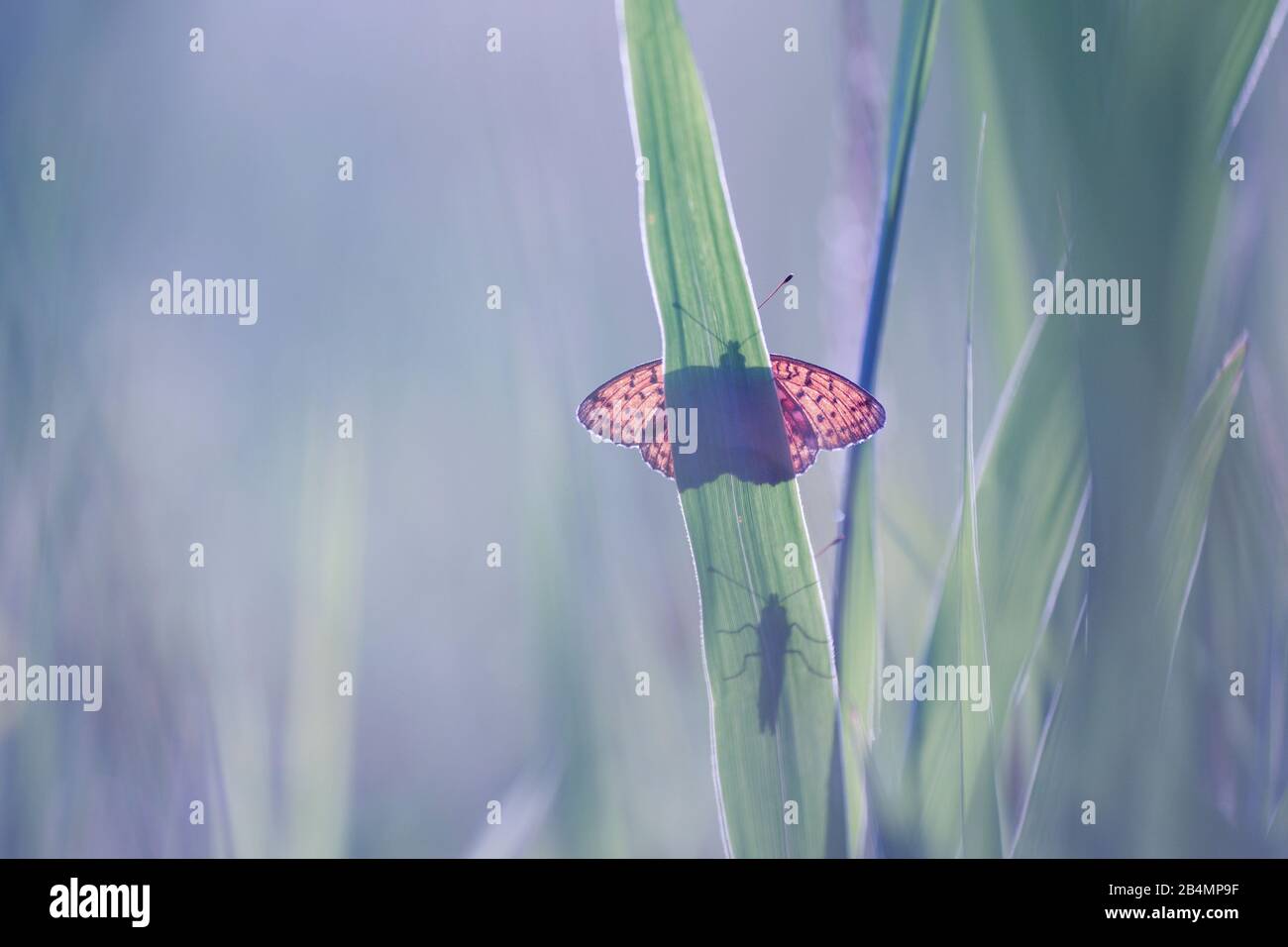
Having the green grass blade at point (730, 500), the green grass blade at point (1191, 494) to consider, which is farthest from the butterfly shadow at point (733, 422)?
the green grass blade at point (1191, 494)

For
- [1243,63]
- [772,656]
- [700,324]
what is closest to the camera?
[700,324]

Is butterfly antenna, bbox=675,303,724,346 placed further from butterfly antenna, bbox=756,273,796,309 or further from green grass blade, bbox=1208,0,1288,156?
green grass blade, bbox=1208,0,1288,156

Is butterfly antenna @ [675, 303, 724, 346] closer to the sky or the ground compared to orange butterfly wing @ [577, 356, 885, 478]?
closer to the sky

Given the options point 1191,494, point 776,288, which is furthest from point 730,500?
point 1191,494

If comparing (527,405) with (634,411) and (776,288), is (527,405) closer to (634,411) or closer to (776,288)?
(634,411)

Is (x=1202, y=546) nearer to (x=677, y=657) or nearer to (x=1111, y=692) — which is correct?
(x=1111, y=692)

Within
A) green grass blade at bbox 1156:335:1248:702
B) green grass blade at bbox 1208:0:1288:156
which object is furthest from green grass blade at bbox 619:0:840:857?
green grass blade at bbox 1208:0:1288:156
